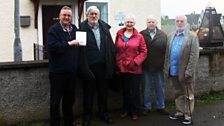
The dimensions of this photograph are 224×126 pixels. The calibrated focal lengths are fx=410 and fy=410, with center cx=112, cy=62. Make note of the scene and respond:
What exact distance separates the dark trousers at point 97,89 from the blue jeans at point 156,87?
0.87 metres

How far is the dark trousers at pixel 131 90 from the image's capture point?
22.1 ft

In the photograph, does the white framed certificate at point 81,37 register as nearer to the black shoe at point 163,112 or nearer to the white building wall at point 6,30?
the black shoe at point 163,112

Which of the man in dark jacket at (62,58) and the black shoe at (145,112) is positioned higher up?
the man in dark jacket at (62,58)

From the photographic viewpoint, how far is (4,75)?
6.25m

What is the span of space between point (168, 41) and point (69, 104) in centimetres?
197

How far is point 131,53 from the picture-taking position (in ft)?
21.5

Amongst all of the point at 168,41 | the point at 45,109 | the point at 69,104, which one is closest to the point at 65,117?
the point at 69,104

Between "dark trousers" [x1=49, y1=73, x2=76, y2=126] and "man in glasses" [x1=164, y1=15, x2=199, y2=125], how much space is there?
1696 millimetres

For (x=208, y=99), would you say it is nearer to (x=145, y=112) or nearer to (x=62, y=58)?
(x=145, y=112)

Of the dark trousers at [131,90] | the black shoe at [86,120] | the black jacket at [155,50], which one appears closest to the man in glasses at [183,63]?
the black jacket at [155,50]

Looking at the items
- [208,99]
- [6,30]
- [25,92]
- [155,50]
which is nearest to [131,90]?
[155,50]

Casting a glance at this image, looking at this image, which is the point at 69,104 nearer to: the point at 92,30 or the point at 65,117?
the point at 65,117

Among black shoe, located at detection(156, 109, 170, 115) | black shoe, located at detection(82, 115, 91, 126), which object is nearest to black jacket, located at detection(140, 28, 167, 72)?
black shoe, located at detection(156, 109, 170, 115)

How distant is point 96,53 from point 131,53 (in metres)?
0.60
